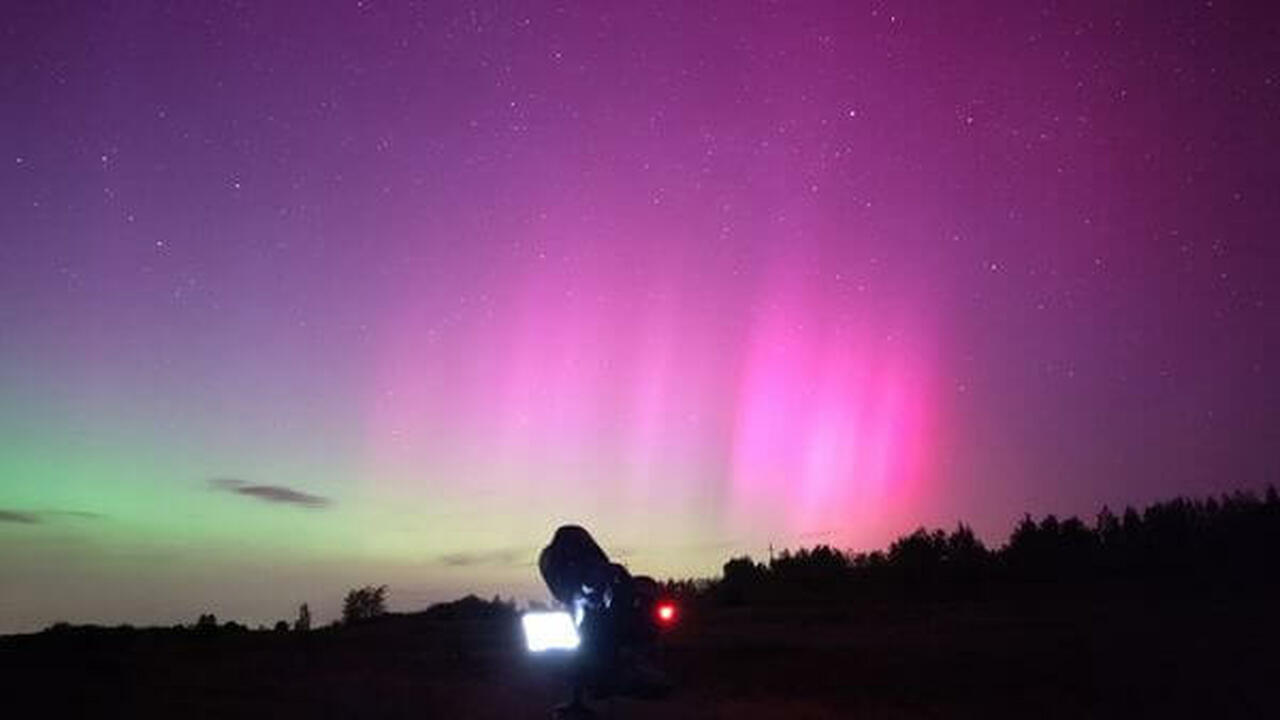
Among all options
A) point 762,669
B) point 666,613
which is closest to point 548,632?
point 666,613

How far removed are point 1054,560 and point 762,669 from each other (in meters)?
61.5

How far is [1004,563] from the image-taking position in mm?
79750

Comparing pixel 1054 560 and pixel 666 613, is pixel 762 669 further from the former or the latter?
pixel 1054 560

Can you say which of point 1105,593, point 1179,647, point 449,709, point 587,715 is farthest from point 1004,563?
point 587,715

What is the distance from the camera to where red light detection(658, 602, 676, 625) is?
1176cm

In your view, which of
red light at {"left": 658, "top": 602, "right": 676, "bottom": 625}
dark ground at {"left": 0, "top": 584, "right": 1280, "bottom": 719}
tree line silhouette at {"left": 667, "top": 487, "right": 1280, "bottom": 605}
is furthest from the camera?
tree line silhouette at {"left": 667, "top": 487, "right": 1280, "bottom": 605}

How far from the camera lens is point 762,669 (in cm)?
2569

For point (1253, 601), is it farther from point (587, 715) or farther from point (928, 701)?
point (587, 715)

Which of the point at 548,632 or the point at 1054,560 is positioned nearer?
the point at 548,632

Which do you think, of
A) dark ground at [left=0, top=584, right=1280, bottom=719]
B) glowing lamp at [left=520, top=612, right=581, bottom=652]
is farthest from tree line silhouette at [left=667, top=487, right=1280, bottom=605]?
glowing lamp at [left=520, top=612, right=581, bottom=652]

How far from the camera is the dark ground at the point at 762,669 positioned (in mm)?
19109

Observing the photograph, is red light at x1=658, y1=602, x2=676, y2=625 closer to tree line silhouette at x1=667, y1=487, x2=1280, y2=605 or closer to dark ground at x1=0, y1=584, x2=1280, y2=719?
dark ground at x1=0, y1=584, x2=1280, y2=719

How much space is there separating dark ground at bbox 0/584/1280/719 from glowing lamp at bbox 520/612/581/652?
12.1 ft

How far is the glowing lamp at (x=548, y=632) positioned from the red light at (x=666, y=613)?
33.0 inches
